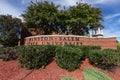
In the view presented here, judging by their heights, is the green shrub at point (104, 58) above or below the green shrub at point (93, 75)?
above

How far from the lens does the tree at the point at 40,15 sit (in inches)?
942

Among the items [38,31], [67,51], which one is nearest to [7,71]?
[67,51]

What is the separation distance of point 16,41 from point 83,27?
28.7 ft

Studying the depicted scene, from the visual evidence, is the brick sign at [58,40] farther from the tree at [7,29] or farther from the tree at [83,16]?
the tree at [83,16]

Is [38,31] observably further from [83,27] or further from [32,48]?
[32,48]

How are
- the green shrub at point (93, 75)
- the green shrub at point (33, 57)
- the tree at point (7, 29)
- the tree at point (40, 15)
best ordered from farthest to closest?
the tree at point (40, 15)
the tree at point (7, 29)
the green shrub at point (33, 57)
the green shrub at point (93, 75)

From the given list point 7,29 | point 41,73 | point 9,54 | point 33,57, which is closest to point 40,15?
point 7,29

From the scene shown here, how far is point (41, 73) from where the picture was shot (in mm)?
10680

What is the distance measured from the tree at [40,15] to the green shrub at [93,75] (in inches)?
532

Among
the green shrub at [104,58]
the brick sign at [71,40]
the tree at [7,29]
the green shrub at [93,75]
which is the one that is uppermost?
the tree at [7,29]

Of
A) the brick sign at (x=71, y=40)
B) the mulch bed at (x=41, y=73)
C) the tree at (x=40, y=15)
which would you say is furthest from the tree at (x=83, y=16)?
the mulch bed at (x=41, y=73)

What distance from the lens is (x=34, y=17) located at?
24.0m

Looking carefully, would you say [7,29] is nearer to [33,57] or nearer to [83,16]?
[83,16]

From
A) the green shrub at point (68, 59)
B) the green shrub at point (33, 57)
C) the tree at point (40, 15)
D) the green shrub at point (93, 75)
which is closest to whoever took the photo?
the green shrub at point (93, 75)
